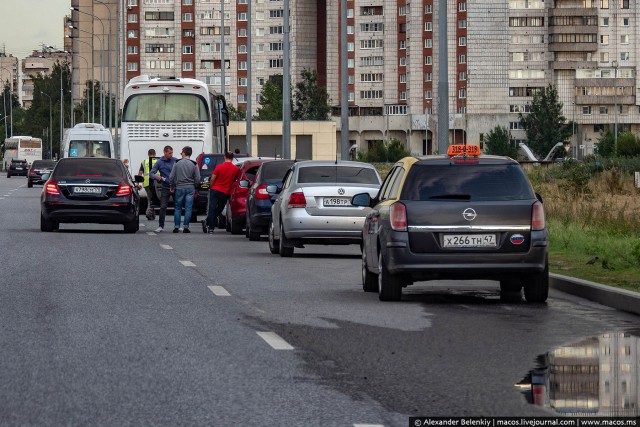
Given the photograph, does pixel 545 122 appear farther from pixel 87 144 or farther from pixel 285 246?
pixel 285 246

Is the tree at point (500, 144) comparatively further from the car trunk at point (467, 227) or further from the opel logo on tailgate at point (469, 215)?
the opel logo on tailgate at point (469, 215)

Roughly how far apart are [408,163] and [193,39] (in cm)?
17346

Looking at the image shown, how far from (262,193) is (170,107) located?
17315 millimetres

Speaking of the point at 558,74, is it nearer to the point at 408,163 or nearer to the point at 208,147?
the point at 208,147

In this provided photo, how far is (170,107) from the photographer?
46.4 m

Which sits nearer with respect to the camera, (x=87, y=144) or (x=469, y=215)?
(x=469, y=215)

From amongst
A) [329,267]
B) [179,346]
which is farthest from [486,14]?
[179,346]

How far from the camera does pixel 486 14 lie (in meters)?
161

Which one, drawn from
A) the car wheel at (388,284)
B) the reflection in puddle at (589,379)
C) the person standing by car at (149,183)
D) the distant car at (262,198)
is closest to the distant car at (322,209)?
the distant car at (262,198)

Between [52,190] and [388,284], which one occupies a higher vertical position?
[52,190]

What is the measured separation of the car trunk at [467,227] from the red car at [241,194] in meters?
17.1

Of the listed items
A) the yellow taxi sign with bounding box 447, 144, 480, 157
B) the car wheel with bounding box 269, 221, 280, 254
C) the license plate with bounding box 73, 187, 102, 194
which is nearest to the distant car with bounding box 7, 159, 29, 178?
the license plate with bounding box 73, 187, 102, 194

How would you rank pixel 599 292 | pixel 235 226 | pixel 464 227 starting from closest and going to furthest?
1. pixel 464 227
2. pixel 599 292
3. pixel 235 226

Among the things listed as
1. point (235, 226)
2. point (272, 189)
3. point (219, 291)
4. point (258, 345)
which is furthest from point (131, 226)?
point (258, 345)
